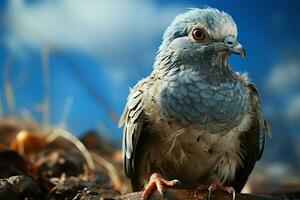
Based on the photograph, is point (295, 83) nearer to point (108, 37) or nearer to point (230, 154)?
point (108, 37)

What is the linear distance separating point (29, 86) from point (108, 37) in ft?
3.79

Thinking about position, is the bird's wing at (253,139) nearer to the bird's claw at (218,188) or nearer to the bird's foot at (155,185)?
the bird's claw at (218,188)

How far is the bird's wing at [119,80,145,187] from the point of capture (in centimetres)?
256

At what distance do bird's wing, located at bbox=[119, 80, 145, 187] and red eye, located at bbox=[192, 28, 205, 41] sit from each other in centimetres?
38

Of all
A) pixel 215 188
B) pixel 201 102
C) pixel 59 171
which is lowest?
pixel 215 188

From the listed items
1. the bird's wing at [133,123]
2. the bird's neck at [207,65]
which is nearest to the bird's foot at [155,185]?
the bird's wing at [133,123]

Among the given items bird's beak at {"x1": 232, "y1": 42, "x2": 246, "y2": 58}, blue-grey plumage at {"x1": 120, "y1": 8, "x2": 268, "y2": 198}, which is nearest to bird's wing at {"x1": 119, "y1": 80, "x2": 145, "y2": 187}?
blue-grey plumage at {"x1": 120, "y1": 8, "x2": 268, "y2": 198}

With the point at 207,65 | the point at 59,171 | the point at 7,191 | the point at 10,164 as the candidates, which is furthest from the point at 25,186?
the point at 207,65

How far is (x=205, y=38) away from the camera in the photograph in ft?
8.21

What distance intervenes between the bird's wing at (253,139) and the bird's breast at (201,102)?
22 centimetres

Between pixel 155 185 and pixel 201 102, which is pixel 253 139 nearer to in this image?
pixel 201 102

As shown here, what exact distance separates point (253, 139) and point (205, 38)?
0.67 m

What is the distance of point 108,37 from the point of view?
531cm

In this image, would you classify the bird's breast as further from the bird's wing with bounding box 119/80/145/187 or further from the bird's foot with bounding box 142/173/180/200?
the bird's foot with bounding box 142/173/180/200
